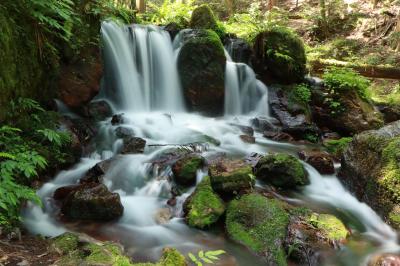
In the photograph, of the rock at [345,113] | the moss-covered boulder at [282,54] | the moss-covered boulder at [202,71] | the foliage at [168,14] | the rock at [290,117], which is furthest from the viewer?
the foliage at [168,14]

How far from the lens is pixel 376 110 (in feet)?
35.9

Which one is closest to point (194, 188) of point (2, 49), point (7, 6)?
point (2, 49)

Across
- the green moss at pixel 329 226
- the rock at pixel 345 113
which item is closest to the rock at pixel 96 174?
the green moss at pixel 329 226

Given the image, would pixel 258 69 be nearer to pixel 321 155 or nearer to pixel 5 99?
pixel 321 155

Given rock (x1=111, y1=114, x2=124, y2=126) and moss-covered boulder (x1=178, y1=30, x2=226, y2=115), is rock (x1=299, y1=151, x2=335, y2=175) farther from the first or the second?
rock (x1=111, y1=114, x2=124, y2=126)

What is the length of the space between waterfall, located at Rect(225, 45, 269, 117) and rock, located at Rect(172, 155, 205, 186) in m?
5.16

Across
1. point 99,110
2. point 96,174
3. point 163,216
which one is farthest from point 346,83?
point 96,174

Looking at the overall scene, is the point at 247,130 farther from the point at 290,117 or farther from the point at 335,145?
the point at 335,145

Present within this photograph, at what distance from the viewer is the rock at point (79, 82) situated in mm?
7938

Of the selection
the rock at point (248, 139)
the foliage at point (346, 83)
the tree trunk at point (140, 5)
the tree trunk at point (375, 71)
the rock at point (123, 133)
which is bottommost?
the rock at point (248, 139)

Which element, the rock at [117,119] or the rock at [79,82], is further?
the rock at [117,119]

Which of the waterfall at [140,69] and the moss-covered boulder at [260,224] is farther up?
the waterfall at [140,69]

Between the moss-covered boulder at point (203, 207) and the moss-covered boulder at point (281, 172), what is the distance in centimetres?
129

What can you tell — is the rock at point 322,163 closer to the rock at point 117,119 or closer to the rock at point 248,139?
the rock at point 248,139
